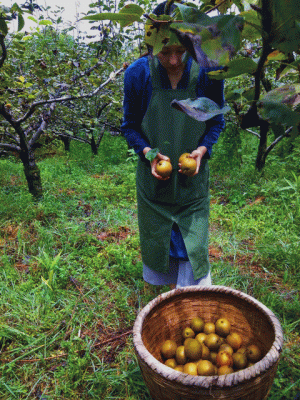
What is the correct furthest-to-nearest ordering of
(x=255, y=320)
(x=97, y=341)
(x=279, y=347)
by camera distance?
(x=97, y=341)
(x=255, y=320)
(x=279, y=347)

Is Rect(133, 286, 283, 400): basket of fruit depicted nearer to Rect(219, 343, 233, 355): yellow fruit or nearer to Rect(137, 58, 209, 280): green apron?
Rect(219, 343, 233, 355): yellow fruit

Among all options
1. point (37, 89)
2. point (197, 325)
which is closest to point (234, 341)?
point (197, 325)

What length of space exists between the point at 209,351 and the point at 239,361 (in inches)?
6.4

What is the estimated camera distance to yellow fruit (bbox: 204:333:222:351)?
1494 mm

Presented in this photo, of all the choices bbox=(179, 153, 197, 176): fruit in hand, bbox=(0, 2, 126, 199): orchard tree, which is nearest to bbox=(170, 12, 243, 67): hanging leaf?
bbox=(179, 153, 197, 176): fruit in hand

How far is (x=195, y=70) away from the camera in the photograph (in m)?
1.54

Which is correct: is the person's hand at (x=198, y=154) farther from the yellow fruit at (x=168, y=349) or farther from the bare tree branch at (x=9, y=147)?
the bare tree branch at (x=9, y=147)

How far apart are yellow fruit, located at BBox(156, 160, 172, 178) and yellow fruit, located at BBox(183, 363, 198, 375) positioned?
0.86 m

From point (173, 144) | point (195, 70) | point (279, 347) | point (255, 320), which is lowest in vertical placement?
point (255, 320)

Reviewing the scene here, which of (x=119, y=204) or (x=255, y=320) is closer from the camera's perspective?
(x=255, y=320)

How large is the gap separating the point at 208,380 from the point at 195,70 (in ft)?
4.29

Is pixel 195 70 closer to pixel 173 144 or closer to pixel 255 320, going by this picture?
pixel 173 144

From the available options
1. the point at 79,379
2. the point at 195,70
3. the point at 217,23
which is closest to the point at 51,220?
the point at 79,379

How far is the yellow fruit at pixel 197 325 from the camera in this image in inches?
63.9
